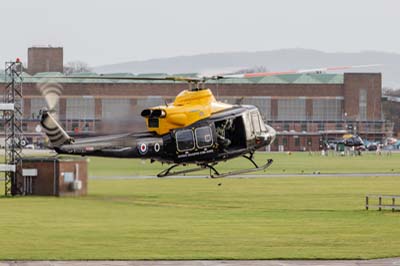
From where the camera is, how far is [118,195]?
83.0 meters

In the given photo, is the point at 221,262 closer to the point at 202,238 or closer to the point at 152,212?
the point at 202,238

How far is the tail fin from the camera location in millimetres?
59125

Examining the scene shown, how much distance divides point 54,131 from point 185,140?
7705 millimetres

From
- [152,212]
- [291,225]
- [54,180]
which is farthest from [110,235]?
[54,180]

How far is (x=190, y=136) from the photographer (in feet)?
184

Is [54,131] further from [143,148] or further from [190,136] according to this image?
[190,136]

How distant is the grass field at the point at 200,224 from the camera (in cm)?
4416

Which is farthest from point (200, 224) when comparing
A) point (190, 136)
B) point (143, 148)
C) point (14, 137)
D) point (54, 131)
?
point (14, 137)

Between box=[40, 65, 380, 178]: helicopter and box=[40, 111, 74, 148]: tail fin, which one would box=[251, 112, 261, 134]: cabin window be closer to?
box=[40, 65, 380, 178]: helicopter

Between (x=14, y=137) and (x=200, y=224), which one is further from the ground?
(x=14, y=137)

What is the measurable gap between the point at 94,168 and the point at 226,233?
69.1 metres

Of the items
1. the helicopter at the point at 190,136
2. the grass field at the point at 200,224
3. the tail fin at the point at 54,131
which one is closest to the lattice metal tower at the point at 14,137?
the grass field at the point at 200,224

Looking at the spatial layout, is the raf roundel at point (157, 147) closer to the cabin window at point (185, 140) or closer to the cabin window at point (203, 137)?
the cabin window at point (185, 140)

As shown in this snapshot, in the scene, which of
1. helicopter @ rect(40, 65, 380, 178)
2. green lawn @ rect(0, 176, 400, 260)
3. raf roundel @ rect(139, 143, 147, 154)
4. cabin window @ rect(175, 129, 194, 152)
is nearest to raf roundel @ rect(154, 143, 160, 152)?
helicopter @ rect(40, 65, 380, 178)
